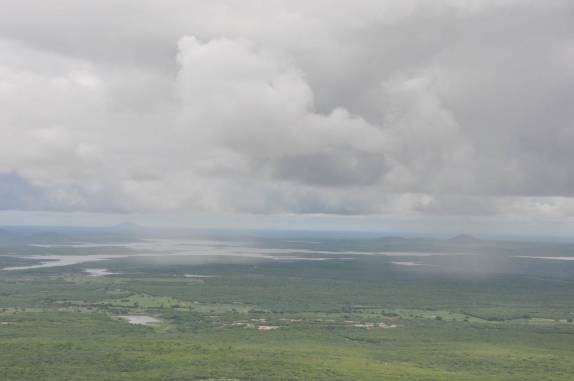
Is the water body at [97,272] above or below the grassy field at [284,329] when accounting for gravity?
above

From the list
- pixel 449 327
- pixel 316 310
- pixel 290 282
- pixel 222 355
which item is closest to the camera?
pixel 222 355

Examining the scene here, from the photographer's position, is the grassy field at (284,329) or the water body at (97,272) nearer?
the grassy field at (284,329)

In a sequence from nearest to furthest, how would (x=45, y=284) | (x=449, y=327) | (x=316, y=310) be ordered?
1. (x=449, y=327)
2. (x=316, y=310)
3. (x=45, y=284)

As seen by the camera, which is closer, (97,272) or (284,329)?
(284,329)

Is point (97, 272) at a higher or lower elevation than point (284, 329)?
higher

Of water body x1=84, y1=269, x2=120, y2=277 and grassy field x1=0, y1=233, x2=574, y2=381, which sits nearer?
grassy field x1=0, y1=233, x2=574, y2=381

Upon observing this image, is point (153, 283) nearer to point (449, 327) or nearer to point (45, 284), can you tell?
point (45, 284)

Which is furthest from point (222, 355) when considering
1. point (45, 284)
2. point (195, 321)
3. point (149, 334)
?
point (45, 284)

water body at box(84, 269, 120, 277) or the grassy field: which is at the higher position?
water body at box(84, 269, 120, 277)
